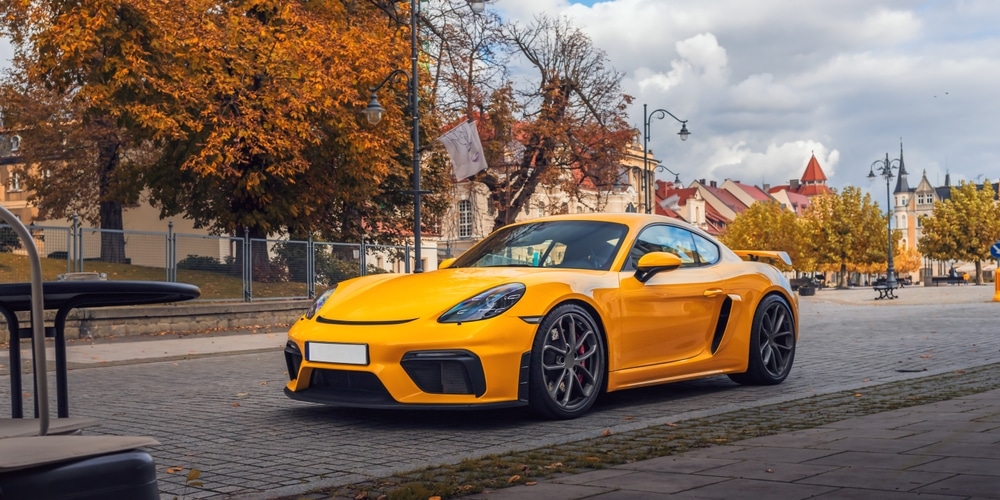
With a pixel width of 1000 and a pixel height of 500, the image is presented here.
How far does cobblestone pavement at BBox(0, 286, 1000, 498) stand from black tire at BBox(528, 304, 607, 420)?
0.15 m

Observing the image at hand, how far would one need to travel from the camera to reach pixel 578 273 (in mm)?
7875

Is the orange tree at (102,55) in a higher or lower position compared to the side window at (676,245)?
higher

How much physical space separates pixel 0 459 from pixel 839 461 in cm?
410

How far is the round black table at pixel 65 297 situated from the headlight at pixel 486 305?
375 cm

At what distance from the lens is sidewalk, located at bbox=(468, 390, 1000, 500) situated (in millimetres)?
4617

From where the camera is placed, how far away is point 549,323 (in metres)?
7.30

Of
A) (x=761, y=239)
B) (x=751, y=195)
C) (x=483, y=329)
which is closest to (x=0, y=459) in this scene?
(x=483, y=329)

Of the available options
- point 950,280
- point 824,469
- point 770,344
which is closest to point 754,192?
point 950,280

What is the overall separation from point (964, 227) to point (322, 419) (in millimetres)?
98735

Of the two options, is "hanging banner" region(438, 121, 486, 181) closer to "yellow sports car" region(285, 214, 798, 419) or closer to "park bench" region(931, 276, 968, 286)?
"yellow sports car" region(285, 214, 798, 419)

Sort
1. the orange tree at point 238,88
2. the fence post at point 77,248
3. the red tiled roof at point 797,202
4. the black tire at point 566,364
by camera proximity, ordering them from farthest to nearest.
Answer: the red tiled roof at point 797,202, the orange tree at point 238,88, the fence post at point 77,248, the black tire at point 566,364

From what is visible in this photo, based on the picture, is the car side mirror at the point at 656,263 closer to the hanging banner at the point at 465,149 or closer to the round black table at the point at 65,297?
the round black table at the point at 65,297

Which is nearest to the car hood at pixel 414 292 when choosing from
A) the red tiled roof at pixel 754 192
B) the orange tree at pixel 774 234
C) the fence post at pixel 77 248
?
the fence post at pixel 77 248

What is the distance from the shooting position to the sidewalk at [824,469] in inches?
182
